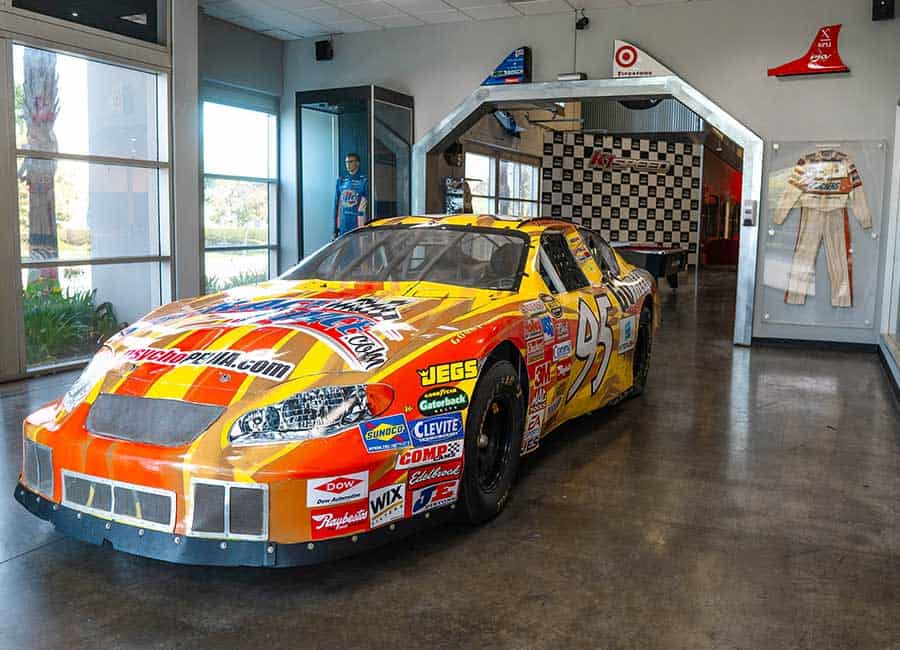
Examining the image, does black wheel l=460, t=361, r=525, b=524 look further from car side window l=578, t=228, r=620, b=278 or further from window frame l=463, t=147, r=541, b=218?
window frame l=463, t=147, r=541, b=218

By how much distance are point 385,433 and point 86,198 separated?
16.5 feet

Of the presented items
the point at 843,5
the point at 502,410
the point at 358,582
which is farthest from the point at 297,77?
the point at 358,582

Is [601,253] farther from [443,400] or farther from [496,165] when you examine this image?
[496,165]

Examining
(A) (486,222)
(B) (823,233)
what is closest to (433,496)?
(A) (486,222)

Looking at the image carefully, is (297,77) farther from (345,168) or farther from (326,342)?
(326,342)

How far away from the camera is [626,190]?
18.1 metres

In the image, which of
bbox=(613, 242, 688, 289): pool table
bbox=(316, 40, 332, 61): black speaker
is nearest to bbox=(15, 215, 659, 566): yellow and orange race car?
bbox=(316, 40, 332, 61): black speaker

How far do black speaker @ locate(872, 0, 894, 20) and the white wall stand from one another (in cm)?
15

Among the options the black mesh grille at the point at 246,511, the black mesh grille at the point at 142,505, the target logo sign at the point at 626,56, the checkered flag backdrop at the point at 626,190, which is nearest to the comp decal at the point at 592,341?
the black mesh grille at the point at 246,511

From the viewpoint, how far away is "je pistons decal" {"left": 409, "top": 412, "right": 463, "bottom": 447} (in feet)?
8.63

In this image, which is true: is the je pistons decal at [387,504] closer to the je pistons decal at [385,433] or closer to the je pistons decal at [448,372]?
the je pistons decal at [385,433]

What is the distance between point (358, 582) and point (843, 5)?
735 cm

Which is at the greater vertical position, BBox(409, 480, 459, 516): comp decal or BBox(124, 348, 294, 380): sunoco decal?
BBox(124, 348, 294, 380): sunoco decal

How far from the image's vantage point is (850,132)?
7.74 m
